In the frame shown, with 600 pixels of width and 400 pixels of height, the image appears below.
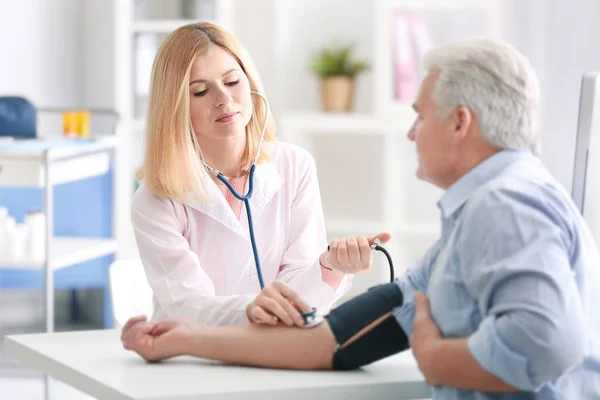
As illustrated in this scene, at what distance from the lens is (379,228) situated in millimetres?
4484

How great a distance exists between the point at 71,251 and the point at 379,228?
1329 millimetres

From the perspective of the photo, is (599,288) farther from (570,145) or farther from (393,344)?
(570,145)

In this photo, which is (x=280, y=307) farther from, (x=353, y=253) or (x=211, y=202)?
(x=211, y=202)

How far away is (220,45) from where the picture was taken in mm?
2010

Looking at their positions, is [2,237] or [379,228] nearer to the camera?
[2,237]

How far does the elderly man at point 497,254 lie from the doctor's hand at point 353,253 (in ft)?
0.94

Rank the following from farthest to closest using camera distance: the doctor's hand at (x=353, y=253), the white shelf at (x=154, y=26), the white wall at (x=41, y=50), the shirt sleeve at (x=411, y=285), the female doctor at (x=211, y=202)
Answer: the white wall at (x=41, y=50), the white shelf at (x=154, y=26), the female doctor at (x=211, y=202), the doctor's hand at (x=353, y=253), the shirt sleeve at (x=411, y=285)

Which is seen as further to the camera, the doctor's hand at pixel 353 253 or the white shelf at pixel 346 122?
the white shelf at pixel 346 122

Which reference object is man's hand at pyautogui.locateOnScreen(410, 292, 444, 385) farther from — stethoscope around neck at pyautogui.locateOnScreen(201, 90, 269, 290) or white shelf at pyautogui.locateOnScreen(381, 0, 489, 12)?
white shelf at pyautogui.locateOnScreen(381, 0, 489, 12)

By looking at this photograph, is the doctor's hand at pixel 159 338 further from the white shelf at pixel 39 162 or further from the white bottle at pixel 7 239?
the white bottle at pixel 7 239

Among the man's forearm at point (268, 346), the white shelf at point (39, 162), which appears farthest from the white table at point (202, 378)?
the white shelf at point (39, 162)

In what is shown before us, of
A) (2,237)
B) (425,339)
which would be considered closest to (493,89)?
(425,339)

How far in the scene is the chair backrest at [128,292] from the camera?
228 centimetres

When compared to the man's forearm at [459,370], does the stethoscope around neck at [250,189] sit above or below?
above
